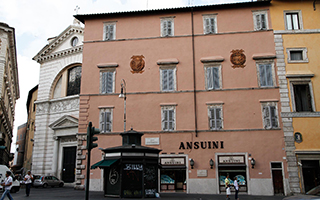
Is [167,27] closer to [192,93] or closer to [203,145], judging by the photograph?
[192,93]

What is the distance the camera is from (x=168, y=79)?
81.7ft

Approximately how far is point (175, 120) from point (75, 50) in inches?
627

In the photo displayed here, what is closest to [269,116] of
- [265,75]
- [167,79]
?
[265,75]

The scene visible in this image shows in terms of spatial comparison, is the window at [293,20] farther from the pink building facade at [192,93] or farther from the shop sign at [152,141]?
the shop sign at [152,141]

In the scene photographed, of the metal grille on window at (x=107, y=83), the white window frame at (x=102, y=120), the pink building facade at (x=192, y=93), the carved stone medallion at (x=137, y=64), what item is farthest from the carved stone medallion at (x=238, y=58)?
the white window frame at (x=102, y=120)

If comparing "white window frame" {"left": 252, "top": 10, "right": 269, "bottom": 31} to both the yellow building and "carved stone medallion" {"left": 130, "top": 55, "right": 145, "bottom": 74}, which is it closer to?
the yellow building

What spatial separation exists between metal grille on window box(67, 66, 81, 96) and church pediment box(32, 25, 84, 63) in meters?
1.98

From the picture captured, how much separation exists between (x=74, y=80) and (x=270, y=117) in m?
21.0

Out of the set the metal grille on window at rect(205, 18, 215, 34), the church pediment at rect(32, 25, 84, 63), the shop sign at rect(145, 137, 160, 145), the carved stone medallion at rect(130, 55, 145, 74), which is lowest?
the shop sign at rect(145, 137, 160, 145)

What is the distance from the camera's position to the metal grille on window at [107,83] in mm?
25281

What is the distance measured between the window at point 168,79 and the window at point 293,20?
9979mm

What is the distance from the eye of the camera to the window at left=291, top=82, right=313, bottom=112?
23.2 meters

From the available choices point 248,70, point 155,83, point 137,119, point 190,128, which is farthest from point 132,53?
point 248,70

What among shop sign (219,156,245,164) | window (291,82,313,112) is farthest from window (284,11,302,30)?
shop sign (219,156,245,164)
